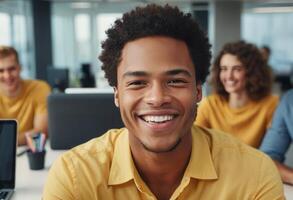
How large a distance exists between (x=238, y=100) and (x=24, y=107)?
1.44 metres

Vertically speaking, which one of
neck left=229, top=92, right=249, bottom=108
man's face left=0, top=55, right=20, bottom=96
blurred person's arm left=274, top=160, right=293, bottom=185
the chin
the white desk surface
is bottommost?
the white desk surface

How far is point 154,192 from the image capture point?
3.72 ft

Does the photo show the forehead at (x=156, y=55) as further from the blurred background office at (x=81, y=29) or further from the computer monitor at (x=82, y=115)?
the blurred background office at (x=81, y=29)

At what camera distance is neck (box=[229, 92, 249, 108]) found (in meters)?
2.56

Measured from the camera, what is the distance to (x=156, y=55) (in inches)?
40.1

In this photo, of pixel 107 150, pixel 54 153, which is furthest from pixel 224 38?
pixel 107 150

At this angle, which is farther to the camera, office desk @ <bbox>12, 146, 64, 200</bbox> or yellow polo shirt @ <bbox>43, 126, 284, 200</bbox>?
office desk @ <bbox>12, 146, 64, 200</bbox>

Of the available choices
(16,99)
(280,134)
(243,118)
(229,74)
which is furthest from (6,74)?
(280,134)

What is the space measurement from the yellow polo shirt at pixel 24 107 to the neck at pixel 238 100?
1.25 meters

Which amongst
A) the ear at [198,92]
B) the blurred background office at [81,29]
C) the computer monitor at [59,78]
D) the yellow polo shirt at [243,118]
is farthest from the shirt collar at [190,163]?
the computer monitor at [59,78]

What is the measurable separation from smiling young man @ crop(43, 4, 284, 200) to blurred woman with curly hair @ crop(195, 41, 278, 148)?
1328mm

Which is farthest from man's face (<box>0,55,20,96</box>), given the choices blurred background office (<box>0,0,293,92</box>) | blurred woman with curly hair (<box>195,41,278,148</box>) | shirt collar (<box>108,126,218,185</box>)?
shirt collar (<box>108,126,218,185</box>)

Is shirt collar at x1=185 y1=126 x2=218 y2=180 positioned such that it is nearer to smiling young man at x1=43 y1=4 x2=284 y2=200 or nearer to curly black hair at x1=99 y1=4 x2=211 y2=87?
smiling young man at x1=43 y1=4 x2=284 y2=200

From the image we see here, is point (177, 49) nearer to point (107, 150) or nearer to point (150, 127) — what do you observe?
point (150, 127)
